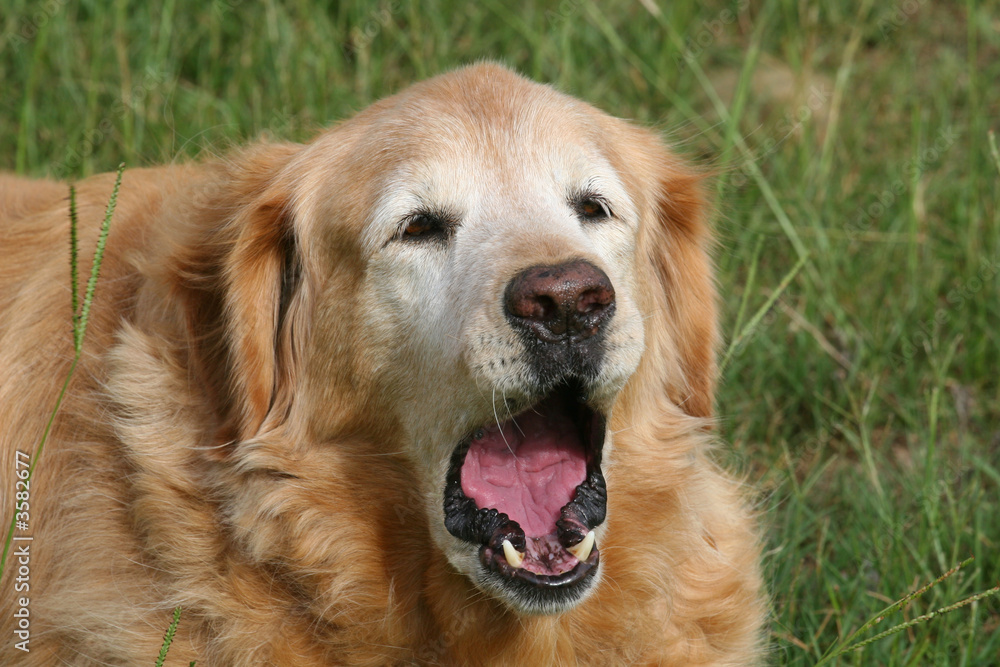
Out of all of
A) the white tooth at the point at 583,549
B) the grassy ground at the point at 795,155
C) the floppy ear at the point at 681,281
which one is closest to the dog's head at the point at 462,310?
the white tooth at the point at 583,549

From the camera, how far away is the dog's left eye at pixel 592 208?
3307 mm

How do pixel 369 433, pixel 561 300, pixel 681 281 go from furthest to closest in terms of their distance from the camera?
1. pixel 681 281
2. pixel 369 433
3. pixel 561 300

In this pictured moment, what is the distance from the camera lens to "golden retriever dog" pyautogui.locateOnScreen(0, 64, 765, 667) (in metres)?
3.03

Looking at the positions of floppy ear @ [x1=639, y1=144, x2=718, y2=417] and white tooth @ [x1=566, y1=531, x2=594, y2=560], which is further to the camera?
floppy ear @ [x1=639, y1=144, x2=718, y2=417]

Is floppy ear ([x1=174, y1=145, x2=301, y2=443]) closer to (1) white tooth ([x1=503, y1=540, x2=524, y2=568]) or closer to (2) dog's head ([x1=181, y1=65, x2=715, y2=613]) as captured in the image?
(2) dog's head ([x1=181, y1=65, x2=715, y2=613])

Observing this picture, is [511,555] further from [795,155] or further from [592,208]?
[795,155]

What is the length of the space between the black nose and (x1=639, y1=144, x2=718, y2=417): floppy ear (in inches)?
36.9

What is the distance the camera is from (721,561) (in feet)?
11.7

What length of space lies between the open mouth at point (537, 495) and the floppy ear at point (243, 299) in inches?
26.4

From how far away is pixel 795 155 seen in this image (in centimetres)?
614

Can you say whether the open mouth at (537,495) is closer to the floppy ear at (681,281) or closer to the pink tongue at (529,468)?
the pink tongue at (529,468)

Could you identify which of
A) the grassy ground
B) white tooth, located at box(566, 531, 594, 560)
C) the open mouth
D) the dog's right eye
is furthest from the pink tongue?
the grassy ground

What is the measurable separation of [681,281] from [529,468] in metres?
1.07

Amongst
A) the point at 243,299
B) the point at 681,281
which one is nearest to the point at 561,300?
the point at 243,299
